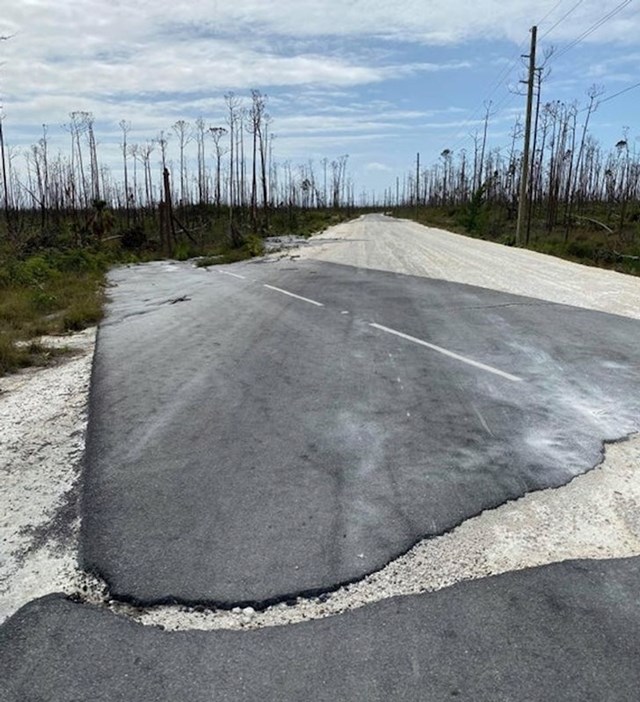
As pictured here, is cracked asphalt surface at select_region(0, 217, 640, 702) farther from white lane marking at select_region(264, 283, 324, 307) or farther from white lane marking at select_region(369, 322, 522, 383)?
white lane marking at select_region(264, 283, 324, 307)

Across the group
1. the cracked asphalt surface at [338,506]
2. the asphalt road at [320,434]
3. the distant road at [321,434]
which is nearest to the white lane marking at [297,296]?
the asphalt road at [320,434]

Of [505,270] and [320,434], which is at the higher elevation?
[320,434]

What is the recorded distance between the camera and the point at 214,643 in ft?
8.89

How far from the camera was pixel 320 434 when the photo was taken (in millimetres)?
4984

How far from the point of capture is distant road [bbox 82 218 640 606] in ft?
11.1

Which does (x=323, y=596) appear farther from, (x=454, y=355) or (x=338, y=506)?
(x=454, y=355)

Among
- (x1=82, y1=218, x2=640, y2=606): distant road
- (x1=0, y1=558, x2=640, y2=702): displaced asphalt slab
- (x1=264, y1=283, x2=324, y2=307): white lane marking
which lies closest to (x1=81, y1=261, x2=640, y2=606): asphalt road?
(x1=82, y1=218, x2=640, y2=606): distant road

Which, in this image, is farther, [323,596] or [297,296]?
[297,296]

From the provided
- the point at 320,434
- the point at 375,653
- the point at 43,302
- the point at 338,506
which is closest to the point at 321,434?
the point at 320,434

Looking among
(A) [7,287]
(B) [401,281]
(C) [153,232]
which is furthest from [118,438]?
(C) [153,232]

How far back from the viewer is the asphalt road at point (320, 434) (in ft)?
11.1

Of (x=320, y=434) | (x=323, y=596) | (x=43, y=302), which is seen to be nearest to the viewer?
(x=323, y=596)

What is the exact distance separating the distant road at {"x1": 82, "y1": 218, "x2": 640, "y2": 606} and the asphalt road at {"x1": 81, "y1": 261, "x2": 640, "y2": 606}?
0.6 inches

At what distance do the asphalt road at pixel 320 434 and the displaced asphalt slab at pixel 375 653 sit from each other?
30 centimetres
